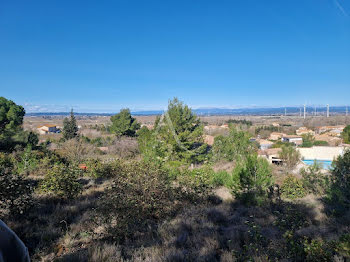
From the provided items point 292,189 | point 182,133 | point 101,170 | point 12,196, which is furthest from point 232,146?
point 12,196

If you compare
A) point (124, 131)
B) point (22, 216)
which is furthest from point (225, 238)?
point (124, 131)

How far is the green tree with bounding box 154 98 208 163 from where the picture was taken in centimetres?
1833

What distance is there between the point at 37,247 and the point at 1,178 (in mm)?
2512

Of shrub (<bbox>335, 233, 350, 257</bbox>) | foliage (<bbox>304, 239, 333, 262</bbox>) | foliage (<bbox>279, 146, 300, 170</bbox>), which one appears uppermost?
shrub (<bbox>335, 233, 350, 257</bbox>)

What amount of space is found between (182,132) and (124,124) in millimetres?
14120

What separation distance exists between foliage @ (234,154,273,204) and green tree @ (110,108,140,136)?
81.5ft

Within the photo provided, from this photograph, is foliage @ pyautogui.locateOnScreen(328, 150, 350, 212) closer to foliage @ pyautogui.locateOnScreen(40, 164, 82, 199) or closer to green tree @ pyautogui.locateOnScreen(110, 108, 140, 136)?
foliage @ pyautogui.locateOnScreen(40, 164, 82, 199)

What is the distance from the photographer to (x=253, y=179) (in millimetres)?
7652

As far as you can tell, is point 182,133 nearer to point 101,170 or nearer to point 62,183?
point 101,170

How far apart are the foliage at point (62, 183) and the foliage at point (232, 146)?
9980mm

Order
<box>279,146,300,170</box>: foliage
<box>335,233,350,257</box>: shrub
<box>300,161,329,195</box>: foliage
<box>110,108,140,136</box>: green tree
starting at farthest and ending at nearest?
1. <box>110,108,140,136</box>: green tree
2. <box>279,146,300,170</box>: foliage
3. <box>300,161,329,195</box>: foliage
4. <box>335,233,350,257</box>: shrub

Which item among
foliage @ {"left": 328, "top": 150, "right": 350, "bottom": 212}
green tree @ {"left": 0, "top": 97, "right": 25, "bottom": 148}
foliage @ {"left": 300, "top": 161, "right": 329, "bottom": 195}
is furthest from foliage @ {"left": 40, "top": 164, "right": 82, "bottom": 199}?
green tree @ {"left": 0, "top": 97, "right": 25, "bottom": 148}

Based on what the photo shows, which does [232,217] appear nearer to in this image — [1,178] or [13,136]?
[1,178]

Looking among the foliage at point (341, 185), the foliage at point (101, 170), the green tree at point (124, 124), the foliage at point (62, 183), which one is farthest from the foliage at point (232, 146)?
the green tree at point (124, 124)
